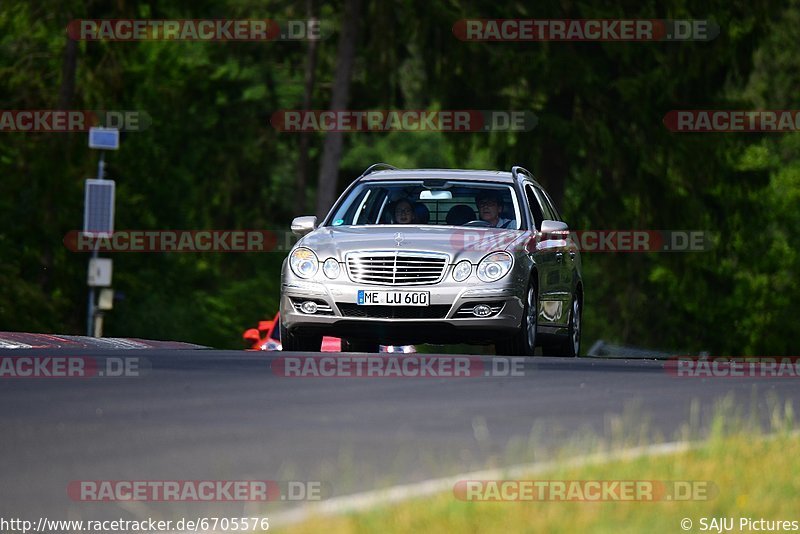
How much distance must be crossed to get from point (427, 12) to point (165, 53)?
76.6 ft

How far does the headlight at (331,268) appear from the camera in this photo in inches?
679

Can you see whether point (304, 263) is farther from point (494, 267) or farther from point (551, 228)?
point (551, 228)

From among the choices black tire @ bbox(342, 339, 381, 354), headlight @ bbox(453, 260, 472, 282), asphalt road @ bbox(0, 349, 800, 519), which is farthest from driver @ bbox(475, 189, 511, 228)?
asphalt road @ bbox(0, 349, 800, 519)

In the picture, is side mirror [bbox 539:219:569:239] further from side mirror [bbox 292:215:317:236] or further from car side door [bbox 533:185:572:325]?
side mirror [bbox 292:215:317:236]

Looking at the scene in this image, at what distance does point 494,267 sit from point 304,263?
1.65m

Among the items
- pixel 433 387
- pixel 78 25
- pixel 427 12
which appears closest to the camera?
pixel 433 387

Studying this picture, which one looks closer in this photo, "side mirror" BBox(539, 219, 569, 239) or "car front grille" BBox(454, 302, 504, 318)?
"car front grille" BBox(454, 302, 504, 318)

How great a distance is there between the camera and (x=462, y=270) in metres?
17.2

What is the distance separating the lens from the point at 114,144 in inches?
1476

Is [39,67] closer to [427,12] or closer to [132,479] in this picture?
[427,12]

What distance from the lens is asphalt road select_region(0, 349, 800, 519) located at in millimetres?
8469

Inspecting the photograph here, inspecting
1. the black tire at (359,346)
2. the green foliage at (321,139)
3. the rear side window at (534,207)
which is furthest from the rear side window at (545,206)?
the green foliage at (321,139)

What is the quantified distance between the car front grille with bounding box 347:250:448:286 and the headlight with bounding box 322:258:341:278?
4.8 inches

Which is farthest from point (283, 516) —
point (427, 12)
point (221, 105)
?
point (221, 105)
